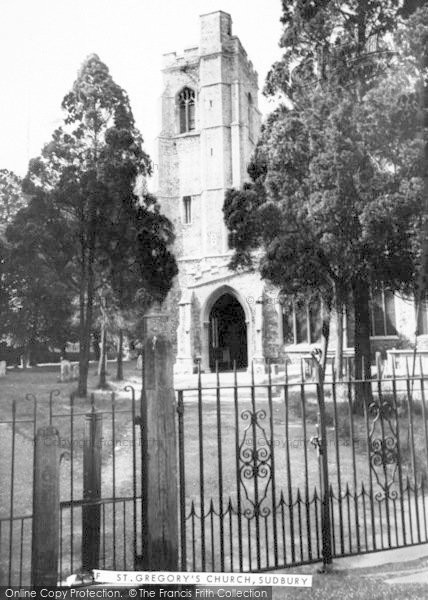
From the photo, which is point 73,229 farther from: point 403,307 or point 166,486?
point 403,307

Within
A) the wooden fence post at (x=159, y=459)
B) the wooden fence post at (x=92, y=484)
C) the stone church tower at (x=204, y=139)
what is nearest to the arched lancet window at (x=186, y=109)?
the stone church tower at (x=204, y=139)

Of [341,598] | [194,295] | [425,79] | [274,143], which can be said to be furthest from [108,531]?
[194,295]

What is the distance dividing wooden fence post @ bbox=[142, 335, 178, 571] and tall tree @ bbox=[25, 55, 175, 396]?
6.45 meters

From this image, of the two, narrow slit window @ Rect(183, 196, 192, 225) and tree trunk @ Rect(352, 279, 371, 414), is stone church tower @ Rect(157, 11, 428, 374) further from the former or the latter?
tree trunk @ Rect(352, 279, 371, 414)

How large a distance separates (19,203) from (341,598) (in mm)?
9477

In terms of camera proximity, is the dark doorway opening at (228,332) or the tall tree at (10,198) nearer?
the tall tree at (10,198)

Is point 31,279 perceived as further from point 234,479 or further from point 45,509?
point 45,509

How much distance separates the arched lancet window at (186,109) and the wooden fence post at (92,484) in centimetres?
2903

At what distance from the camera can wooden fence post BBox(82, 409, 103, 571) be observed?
3.92 meters

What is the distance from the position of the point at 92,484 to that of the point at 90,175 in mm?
7520

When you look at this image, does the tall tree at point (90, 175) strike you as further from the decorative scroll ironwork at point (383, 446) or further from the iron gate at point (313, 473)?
the decorative scroll ironwork at point (383, 446)

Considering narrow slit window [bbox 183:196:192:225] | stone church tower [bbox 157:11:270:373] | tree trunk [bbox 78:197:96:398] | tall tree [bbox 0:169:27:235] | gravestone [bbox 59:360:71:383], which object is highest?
stone church tower [bbox 157:11:270:373]

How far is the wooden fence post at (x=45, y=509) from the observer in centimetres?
319

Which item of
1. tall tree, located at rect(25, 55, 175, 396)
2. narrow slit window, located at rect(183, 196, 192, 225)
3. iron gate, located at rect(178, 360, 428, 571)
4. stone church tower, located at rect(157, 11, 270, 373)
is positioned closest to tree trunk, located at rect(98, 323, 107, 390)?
tall tree, located at rect(25, 55, 175, 396)
